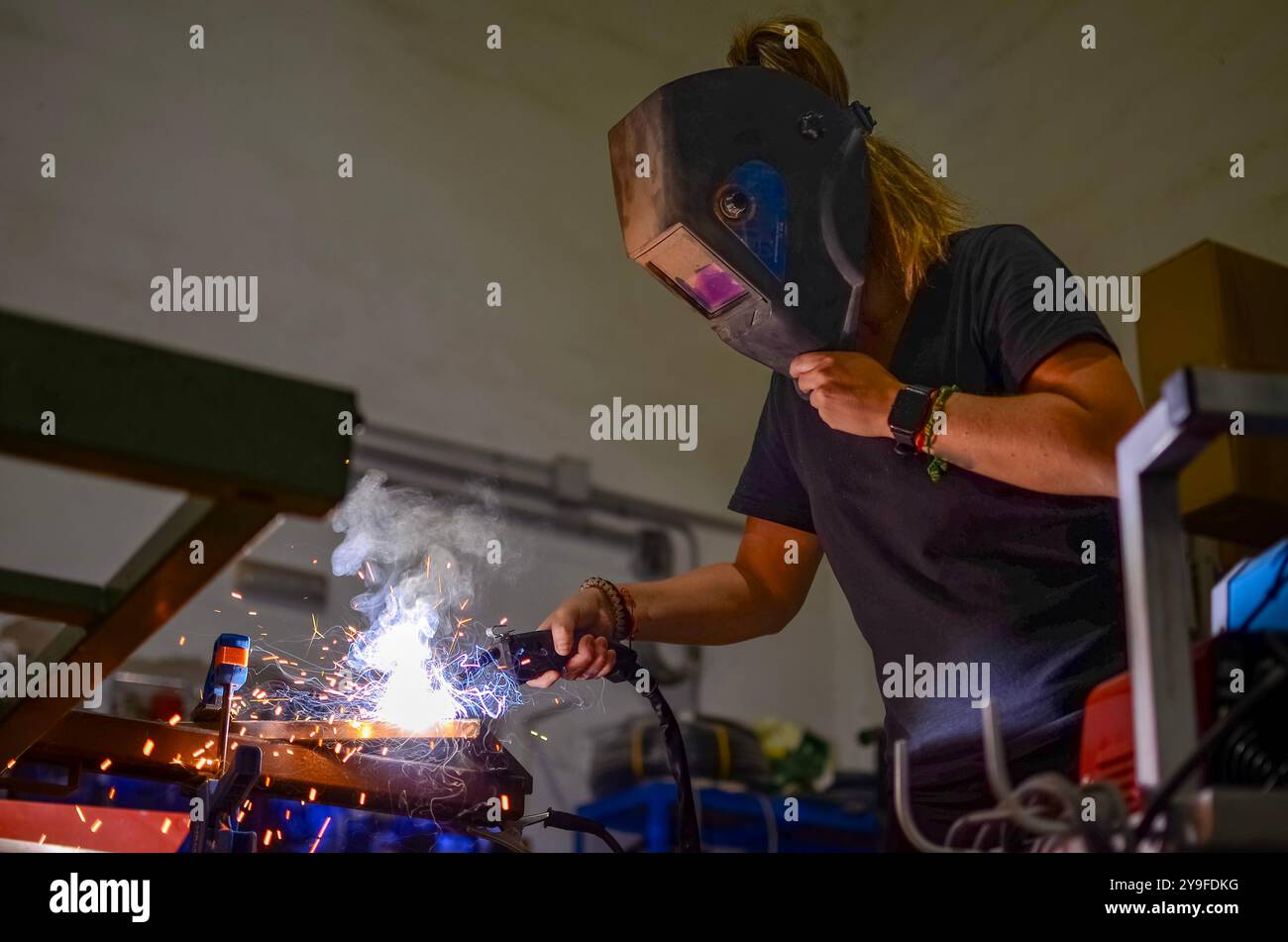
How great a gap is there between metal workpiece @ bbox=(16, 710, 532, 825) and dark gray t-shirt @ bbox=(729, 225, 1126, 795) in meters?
0.52

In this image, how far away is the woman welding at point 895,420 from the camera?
1.52m

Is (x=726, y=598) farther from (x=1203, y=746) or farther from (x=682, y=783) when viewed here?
(x=1203, y=746)

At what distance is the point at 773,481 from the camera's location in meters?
1.96

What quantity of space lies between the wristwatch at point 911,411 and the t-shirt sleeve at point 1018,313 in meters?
0.12

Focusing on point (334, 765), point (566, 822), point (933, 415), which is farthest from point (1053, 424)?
point (334, 765)

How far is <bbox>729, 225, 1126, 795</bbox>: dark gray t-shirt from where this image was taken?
1.56 m

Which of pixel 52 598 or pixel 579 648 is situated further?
pixel 579 648

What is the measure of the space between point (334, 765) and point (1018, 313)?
925 mm

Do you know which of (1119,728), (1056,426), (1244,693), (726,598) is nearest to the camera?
(1244,693)

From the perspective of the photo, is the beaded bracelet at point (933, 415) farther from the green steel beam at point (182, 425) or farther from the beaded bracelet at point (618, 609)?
the green steel beam at point (182, 425)

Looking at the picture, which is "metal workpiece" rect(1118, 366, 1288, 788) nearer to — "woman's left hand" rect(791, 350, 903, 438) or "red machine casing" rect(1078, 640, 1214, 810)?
"red machine casing" rect(1078, 640, 1214, 810)

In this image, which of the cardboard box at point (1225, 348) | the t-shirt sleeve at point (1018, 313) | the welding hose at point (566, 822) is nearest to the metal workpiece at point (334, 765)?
the welding hose at point (566, 822)

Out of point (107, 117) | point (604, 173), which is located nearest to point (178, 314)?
point (107, 117)

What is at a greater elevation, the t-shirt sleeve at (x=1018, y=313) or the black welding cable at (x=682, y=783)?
the t-shirt sleeve at (x=1018, y=313)
